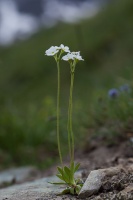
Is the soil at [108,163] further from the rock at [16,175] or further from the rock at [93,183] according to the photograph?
the rock at [16,175]

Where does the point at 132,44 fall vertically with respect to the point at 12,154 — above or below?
above

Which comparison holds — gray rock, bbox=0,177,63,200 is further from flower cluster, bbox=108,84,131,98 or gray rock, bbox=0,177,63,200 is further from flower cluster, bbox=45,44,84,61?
flower cluster, bbox=108,84,131,98

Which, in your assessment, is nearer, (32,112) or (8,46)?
(32,112)

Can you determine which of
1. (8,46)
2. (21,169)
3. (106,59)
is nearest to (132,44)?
(106,59)

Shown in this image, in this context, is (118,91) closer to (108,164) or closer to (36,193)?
(108,164)

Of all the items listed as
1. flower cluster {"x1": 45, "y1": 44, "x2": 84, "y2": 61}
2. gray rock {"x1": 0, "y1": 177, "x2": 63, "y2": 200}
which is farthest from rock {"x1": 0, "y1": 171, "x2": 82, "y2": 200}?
flower cluster {"x1": 45, "y1": 44, "x2": 84, "y2": 61}

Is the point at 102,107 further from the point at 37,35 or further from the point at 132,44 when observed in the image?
the point at 37,35

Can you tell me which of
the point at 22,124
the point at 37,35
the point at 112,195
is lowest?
the point at 112,195

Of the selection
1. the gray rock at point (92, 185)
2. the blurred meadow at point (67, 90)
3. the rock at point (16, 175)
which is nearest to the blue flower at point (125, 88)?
the blurred meadow at point (67, 90)
